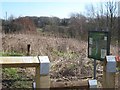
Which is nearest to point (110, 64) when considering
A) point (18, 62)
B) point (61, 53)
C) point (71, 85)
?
point (71, 85)

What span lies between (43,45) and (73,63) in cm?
286

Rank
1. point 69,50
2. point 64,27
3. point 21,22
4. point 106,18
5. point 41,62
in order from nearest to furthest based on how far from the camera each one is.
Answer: point 41,62
point 69,50
point 21,22
point 64,27
point 106,18

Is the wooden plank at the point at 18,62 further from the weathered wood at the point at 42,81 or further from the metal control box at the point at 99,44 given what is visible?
the metal control box at the point at 99,44

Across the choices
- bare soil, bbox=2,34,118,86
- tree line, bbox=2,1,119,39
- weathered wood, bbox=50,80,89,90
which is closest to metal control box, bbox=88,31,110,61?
weathered wood, bbox=50,80,89,90

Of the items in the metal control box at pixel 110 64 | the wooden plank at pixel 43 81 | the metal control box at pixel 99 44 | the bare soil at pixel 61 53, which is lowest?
the bare soil at pixel 61 53

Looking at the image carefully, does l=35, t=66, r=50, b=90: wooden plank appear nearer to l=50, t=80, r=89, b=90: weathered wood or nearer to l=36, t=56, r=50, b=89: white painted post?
l=36, t=56, r=50, b=89: white painted post

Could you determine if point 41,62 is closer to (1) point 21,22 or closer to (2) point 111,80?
(2) point 111,80

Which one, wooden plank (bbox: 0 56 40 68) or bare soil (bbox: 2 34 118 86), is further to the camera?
bare soil (bbox: 2 34 118 86)

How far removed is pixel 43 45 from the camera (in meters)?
8.72

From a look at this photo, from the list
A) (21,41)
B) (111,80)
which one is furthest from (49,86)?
(21,41)

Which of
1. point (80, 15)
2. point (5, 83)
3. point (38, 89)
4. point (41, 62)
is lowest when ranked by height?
point (5, 83)

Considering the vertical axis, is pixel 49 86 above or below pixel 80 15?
below

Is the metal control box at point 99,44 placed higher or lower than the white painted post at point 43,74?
higher

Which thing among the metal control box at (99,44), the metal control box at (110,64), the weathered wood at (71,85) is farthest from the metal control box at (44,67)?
the metal control box at (99,44)
